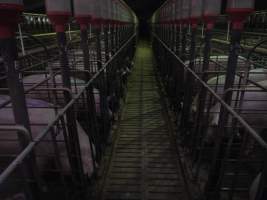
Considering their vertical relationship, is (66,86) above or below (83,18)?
below

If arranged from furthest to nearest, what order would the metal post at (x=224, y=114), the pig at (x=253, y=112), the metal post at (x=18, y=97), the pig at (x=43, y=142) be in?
the pig at (x=253, y=112)
the pig at (x=43, y=142)
the metal post at (x=224, y=114)
the metal post at (x=18, y=97)

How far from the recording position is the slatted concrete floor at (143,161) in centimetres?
205

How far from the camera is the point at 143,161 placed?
98.4 inches

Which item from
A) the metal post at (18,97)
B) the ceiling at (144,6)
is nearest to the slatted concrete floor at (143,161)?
the metal post at (18,97)

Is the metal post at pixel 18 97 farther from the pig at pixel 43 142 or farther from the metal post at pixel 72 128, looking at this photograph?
the pig at pixel 43 142

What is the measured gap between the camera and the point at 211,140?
239cm

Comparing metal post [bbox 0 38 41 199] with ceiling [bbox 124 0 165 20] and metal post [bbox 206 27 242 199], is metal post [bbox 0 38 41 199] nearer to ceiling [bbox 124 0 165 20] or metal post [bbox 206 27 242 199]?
metal post [bbox 206 27 242 199]

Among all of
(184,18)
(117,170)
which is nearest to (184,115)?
(117,170)

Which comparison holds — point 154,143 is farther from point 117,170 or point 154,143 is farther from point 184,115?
point 117,170

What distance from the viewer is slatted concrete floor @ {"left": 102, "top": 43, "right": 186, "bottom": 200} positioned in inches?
80.6

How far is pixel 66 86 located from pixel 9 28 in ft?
2.94

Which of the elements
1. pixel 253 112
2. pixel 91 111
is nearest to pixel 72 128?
pixel 91 111

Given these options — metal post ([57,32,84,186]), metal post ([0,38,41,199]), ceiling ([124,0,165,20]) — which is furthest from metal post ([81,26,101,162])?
ceiling ([124,0,165,20])

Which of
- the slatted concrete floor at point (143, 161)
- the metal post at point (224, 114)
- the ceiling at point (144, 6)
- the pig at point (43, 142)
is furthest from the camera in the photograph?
the ceiling at point (144, 6)
